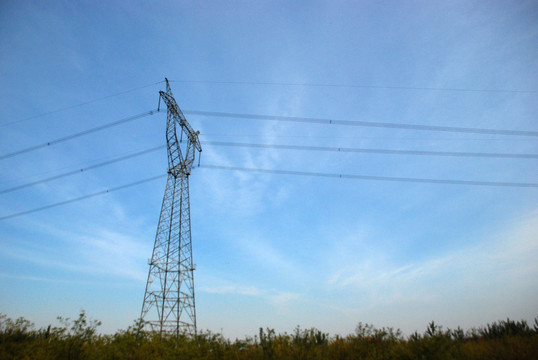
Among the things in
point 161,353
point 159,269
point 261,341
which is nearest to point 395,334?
point 261,341

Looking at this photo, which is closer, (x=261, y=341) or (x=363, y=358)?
(x=261, y=341)

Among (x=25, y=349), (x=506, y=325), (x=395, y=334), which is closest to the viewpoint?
(x=25, y=349)

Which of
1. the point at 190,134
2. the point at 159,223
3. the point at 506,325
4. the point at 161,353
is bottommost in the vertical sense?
the point at 506,325

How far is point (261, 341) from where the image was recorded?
1086 centimetres

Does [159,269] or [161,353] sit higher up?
[159,269]

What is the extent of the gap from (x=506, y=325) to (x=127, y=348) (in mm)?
31503

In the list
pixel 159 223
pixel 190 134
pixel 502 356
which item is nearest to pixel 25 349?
pixel 159 223

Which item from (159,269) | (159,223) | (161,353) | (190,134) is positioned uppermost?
(190,134)

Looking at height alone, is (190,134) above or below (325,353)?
above

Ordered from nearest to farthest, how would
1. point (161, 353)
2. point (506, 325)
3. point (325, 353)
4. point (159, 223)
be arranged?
point (161, 353)
point (325, 353)
point (159, 223)
point (506, 325)

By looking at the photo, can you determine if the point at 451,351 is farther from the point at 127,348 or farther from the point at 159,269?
the point at 159,269

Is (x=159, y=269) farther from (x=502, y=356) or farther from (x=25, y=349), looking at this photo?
(x=502, y=356)

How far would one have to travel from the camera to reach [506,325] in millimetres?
24094

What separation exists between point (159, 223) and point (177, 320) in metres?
7.21
